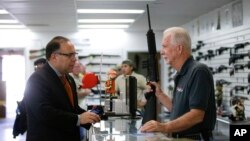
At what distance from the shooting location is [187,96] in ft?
8.19

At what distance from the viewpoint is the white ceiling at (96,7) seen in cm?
741

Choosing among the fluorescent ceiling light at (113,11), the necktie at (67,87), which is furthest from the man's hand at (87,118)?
the fluorescent ceiling light at (113,11)

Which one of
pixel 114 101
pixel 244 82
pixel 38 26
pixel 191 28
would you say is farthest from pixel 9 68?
pixel 114 101

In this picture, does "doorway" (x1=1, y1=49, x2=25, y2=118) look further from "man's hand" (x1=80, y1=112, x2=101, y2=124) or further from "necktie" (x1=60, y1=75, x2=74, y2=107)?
"man's hand" (x1=80, y1=112, x2=101, y2=124)

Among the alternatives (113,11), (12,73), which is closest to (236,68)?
(113,11)

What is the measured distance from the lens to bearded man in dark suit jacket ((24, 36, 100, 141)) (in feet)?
9.09

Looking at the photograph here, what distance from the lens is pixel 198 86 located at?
2.42 m

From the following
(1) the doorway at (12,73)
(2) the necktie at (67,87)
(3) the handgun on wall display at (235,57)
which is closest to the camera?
(2) the necktie at (67,87)

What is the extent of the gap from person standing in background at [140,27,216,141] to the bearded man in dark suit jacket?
63 centimetres

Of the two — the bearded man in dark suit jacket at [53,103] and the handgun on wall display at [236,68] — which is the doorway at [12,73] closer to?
the handgun on wall display at [236,68]

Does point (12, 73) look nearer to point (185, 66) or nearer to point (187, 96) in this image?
point (185, 66)

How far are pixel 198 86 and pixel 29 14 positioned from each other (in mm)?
7091

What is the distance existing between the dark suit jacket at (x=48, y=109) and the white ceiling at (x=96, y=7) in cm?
449

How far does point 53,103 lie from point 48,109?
112 mm
